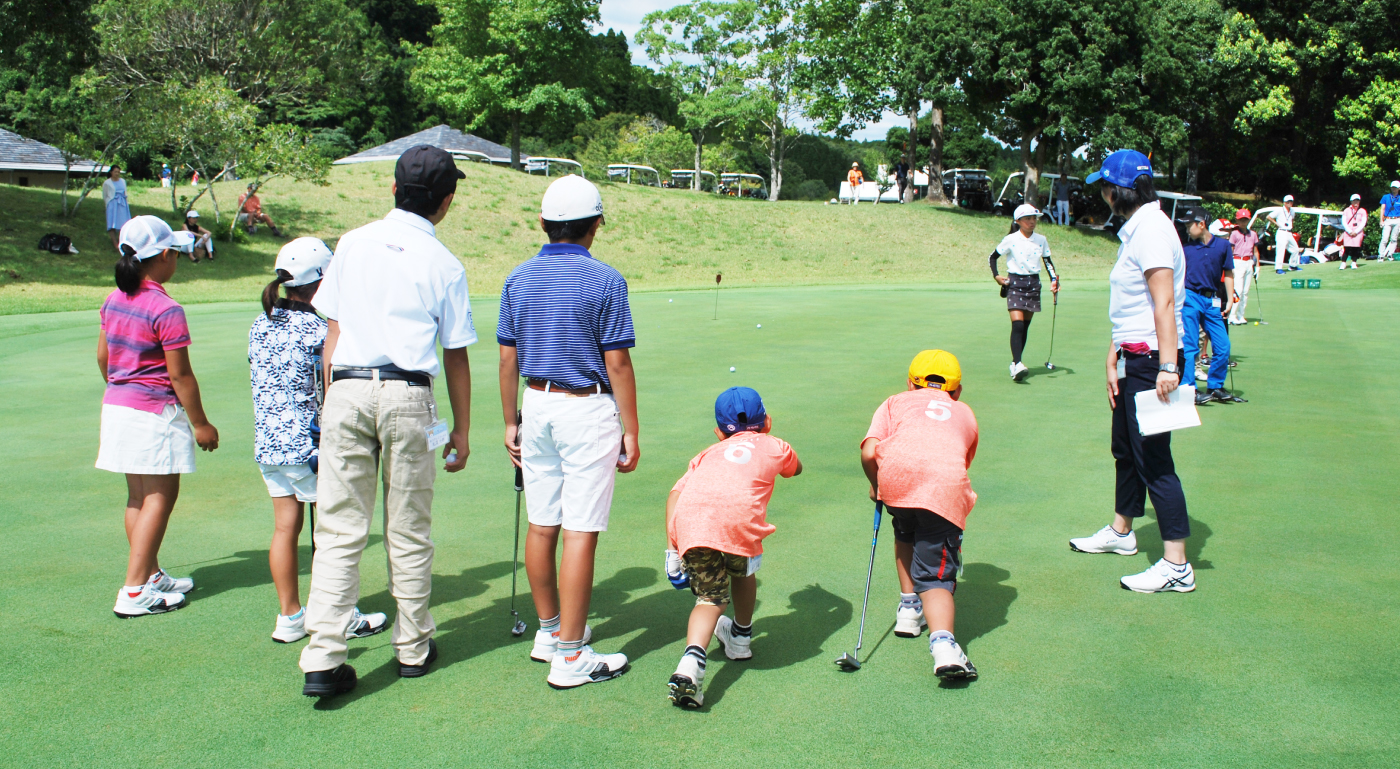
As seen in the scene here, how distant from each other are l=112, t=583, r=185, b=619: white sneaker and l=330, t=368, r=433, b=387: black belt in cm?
178

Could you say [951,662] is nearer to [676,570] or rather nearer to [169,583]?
[676,570]

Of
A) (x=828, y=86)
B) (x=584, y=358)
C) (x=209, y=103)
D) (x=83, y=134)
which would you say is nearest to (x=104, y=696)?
(x=584, y=358)

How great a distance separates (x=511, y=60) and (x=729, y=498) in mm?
47703

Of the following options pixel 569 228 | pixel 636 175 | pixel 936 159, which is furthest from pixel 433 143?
pixel 569 228

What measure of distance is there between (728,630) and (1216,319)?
8358 millimetres

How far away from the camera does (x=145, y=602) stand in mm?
4734

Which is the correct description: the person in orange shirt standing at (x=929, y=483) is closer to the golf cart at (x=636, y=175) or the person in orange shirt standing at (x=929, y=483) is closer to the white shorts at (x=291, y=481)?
the white shorts at (x=291, y=481)

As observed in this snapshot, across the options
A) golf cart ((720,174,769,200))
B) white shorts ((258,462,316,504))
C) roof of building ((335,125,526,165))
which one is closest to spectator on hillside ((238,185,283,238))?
roof of building ((335,125,526,165))

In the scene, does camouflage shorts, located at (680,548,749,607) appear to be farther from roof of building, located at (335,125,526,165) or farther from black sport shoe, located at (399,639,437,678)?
roof of building, located at (335,125,526,165)

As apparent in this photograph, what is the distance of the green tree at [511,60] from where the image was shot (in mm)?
46312

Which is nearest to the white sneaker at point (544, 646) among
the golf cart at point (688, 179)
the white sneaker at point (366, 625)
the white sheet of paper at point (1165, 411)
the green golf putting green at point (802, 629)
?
the green golf putting green at point (802, 629)

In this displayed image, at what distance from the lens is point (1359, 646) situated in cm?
438

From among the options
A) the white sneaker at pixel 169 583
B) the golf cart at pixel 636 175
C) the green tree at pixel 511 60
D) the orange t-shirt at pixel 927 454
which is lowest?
the white sneaker at pixel 169 583

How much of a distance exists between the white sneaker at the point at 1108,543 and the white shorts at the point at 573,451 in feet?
10.2
